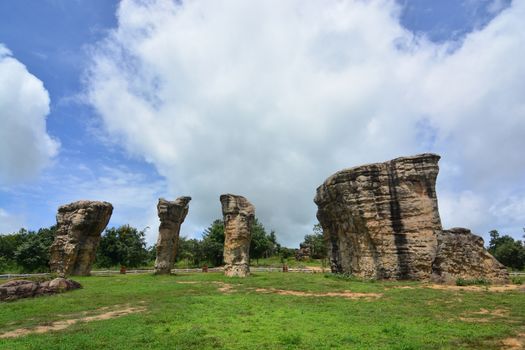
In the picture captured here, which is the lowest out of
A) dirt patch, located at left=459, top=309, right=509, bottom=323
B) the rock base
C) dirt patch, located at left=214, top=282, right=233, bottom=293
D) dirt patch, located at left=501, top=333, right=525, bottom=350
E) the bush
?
dirt patch, located at left=501, top=333, right=525, bottom=350

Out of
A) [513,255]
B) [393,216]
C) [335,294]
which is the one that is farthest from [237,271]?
[513,255]

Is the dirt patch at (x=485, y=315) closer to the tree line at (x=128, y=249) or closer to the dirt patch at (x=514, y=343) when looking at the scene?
the dirt patch at (x=514, y=343)

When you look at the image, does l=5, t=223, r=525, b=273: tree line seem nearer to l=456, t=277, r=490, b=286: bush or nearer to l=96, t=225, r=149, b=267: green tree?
l=96, t=225, r=149, b=267: green tree

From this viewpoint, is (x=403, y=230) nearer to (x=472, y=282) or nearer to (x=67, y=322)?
(x=472, y=282)

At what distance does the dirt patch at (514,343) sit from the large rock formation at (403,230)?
1536cm

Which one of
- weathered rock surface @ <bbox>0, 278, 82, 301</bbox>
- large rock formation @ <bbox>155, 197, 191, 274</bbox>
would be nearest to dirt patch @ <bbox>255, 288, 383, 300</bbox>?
weathered rock surface @ <bbox>0, 278, 82, 301</bbox>

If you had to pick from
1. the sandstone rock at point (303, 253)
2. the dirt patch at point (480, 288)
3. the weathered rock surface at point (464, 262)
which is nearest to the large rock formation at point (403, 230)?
the weathered rock surface at point (464, 262)

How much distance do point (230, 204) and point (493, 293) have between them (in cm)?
2248

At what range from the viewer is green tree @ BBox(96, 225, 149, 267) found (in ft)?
188

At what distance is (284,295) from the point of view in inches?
854

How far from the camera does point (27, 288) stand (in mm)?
21812

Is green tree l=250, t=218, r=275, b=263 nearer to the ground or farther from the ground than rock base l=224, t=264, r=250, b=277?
farther from the ground

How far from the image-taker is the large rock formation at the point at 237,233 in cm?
3485

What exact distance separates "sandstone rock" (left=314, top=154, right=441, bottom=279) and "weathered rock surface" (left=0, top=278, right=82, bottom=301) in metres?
21.5
